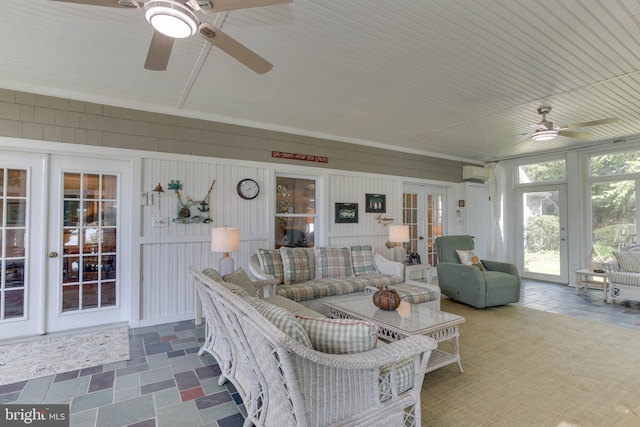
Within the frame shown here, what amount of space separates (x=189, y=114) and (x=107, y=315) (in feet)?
9.01

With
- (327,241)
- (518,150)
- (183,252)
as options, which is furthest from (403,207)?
(183,252)

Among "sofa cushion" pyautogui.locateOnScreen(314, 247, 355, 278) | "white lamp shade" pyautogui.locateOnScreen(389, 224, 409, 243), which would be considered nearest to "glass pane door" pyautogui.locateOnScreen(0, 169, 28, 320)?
"sofa cushion" pyautogui.locateOnScreen(314, 247, 355, 278)

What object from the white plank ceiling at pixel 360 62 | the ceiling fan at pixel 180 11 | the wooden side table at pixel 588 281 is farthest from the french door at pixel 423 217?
the ceiling fan at pixel 180 11

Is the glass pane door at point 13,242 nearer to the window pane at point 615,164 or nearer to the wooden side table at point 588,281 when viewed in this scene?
the wooden side table at point 588,281

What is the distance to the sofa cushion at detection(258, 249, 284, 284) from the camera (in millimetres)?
4023

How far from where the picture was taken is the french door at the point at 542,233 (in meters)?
6.38

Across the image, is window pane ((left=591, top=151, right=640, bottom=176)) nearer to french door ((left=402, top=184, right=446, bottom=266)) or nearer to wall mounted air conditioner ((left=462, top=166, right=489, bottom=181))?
wall mounted air conditioner ((left=462, top=166, right=489, bottom=181))

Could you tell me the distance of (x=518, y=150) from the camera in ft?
21.2

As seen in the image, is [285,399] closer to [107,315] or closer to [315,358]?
[315,358]

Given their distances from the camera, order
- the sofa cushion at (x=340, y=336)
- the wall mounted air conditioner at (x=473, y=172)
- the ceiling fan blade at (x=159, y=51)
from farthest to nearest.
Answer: the wall mounted air conditioner at (x=473, y=172), the ceiling fan blade at (x=159, y=51), the sofa cushion at (x=340, y=336)

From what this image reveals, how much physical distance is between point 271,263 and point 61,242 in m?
2.43

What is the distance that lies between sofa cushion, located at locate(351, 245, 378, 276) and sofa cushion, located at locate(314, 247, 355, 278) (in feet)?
0.35

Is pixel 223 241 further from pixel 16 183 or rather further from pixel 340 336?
pixel 340 336

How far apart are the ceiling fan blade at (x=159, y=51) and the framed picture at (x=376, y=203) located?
4095 millimetres
